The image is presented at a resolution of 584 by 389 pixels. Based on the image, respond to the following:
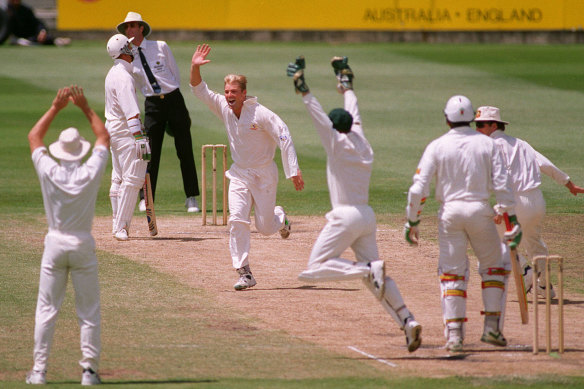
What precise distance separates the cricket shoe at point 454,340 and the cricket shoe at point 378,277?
1.97ft

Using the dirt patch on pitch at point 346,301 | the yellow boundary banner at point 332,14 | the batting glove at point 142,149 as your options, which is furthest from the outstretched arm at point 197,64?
the yellow boundary banner at point 332,14

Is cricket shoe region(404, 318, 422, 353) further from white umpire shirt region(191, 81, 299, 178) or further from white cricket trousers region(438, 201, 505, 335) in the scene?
white umpire shirt region(191, 81, 299, 178)

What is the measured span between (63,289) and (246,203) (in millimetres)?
3172

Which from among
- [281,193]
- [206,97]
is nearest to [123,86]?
[206,97]

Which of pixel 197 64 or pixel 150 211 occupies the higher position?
pixel 197 64

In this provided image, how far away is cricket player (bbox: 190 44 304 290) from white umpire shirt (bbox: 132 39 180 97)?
387cm

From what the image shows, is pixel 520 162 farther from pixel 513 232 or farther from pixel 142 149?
pixel 142 149

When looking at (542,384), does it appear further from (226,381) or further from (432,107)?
(432,107)

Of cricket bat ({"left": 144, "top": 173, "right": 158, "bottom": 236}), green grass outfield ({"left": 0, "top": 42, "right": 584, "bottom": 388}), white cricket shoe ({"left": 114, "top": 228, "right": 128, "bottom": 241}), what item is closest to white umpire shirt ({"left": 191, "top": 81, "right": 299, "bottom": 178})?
green grass outfield ({"left": 0, "top": 42, "right": 584, "bottom": 388})

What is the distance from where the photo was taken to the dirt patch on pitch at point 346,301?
25.3 feet

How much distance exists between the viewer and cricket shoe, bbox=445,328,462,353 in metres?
7.89

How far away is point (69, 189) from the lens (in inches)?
279

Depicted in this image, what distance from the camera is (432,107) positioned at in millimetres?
23172

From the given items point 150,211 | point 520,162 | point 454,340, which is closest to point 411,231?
point 454,340
